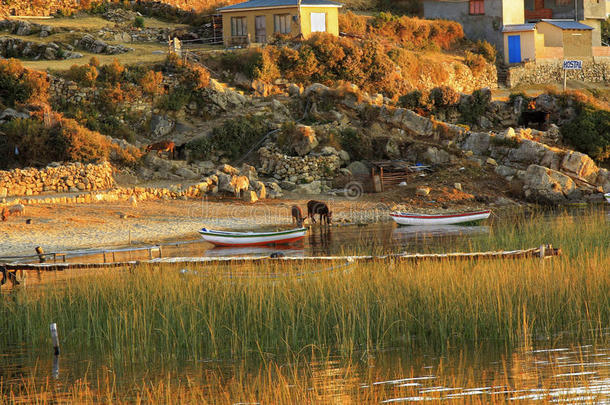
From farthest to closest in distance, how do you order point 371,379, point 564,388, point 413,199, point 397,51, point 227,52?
point 397,51 → point 227,52 → point 413,199 → point 371,379 → point 564,388

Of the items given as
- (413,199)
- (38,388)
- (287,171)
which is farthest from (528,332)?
(287,171)

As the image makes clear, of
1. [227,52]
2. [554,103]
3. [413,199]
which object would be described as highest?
[227,52]

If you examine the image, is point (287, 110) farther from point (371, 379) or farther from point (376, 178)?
point (371, 379)

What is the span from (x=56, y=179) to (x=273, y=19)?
22423mm

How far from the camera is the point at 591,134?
4147cm

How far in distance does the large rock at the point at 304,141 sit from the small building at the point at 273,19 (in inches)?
497

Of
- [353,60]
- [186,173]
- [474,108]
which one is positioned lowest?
[186,173]

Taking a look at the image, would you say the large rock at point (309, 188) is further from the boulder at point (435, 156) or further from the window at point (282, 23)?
the window at point (282, 23)

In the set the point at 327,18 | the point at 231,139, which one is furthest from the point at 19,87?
the point at 327,18

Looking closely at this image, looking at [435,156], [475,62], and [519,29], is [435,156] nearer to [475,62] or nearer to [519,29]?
[475,62]

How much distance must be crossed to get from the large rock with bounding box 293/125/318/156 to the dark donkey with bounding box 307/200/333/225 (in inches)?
307

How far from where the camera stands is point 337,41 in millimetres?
49594

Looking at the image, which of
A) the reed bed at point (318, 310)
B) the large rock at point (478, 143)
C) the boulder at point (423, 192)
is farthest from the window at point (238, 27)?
the reed bed at point (318, 310)

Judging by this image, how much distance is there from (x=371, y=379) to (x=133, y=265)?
8.26 meters
